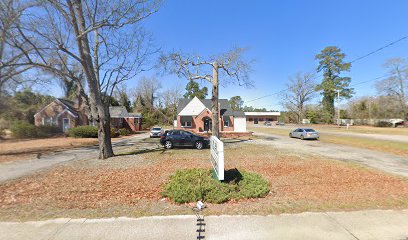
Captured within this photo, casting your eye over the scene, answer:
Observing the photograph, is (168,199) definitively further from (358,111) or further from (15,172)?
(358,111)

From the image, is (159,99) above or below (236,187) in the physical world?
above

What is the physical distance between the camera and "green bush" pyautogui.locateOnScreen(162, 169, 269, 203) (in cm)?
543

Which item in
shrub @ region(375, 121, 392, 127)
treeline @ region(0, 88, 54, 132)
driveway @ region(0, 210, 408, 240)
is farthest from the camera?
shrub @ region(375, 121, 392, 127)

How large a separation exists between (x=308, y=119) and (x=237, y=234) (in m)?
78.5

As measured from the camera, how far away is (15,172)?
30.3ft

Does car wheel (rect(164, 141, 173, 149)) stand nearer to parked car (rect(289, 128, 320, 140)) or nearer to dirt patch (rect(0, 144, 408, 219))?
dirt patch (rect(0, 144, 408, 219))

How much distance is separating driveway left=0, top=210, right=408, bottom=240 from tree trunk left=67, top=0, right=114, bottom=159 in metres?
8.31

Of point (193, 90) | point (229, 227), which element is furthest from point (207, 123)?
point (193, 90)

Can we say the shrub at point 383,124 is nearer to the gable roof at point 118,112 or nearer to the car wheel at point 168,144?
the car wheel at point 168,144

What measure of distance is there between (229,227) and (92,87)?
35.6 ft

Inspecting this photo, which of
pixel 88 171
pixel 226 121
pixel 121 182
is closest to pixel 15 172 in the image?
pixel 88 171

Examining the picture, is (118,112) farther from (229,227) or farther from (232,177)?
(229,227)

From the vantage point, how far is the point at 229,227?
4.05m

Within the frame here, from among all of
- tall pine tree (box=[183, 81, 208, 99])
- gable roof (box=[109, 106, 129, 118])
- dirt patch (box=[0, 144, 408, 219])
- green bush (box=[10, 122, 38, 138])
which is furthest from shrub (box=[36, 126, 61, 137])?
tall pine tree (box=[183, 81, 208, 99])
